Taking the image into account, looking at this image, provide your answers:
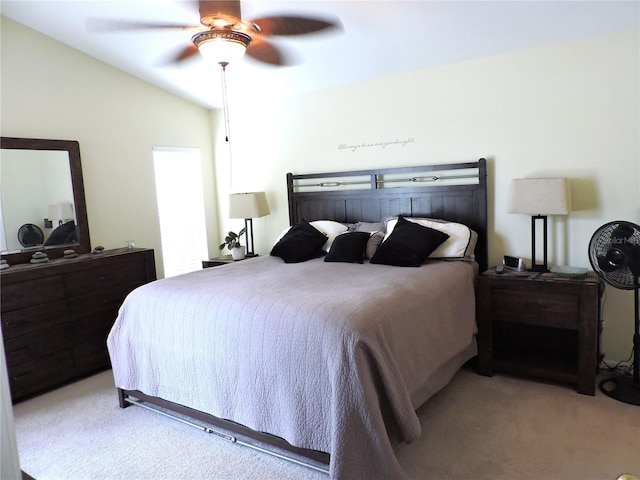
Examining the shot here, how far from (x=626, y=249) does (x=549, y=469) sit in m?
1.39

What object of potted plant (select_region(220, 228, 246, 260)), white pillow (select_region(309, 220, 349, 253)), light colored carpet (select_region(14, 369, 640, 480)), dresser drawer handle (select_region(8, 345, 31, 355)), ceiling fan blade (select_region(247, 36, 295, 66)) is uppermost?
ceiling fan blade (select_region(247, 36, 295, 66))

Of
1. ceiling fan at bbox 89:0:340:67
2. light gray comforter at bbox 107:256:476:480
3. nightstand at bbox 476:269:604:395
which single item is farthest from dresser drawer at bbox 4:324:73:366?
nightstand at bbox 476:269:604:395

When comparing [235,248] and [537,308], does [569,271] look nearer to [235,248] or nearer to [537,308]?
[537,308]

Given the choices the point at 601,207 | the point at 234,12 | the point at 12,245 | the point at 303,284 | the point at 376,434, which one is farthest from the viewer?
the point at 12,245

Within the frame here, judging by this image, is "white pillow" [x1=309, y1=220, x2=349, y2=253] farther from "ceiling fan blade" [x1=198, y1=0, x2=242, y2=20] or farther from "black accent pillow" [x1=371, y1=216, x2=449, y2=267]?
"ceiling fan blade" [x1=198, y1=0, x2=242, y2=20]

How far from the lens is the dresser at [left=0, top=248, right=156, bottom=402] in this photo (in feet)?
10.3

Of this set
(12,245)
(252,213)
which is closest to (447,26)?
(252,213)

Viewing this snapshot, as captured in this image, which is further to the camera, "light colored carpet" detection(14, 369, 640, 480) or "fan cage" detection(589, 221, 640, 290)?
"fan cage" detection(589, 221, 640, 290)

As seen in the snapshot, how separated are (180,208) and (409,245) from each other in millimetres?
2730

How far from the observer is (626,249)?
8.93 feet

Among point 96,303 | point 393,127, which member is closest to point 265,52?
point 393,127

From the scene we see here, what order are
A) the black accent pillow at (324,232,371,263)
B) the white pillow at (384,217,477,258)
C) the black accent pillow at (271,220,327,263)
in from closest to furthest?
the white pillow at (384,217,477,258) → the black accent pillow at (324,232,371,263) → the black accent pillow at (271,220,327,263)

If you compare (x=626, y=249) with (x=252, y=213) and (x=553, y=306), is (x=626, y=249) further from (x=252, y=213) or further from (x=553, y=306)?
(x=252, y=213)

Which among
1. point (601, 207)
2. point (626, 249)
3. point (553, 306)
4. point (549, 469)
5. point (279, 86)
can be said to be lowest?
point (549, 469)
